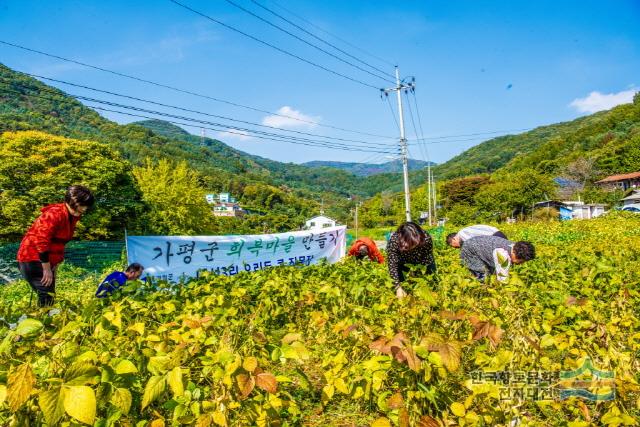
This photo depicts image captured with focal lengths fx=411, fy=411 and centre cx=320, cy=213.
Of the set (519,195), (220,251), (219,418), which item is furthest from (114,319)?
(519,195)

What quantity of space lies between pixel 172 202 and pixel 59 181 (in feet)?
27.5

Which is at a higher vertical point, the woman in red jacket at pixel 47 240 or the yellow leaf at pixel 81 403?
the woman in red jacket at pixel 47 240

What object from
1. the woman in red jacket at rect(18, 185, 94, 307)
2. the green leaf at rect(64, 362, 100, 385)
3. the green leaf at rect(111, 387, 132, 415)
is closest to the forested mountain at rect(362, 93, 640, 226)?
the woman in red jacket at rect(18, 185, 94, 307)

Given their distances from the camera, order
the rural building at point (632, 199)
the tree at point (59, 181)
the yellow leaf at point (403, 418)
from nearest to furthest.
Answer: the yellow leaf at point (403, 418) < the tree at point (59, 181) < the rural building at point (632, 199)

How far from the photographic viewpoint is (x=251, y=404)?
1.53m

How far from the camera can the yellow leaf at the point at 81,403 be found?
99 centimetres

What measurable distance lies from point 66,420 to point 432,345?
4.14ft

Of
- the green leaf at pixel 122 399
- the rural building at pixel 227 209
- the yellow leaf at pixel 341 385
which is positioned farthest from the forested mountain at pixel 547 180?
the green leaf at pixel 122 399

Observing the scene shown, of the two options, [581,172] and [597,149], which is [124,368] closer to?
[581,172]

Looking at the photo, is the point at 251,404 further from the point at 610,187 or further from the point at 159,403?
the point at 610,187

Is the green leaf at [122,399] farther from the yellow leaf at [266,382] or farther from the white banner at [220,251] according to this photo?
the white banner at [220,251]

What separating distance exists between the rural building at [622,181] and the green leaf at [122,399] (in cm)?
7133

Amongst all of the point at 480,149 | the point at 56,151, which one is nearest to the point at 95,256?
the point at 56,151

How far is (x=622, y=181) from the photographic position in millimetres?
61188
